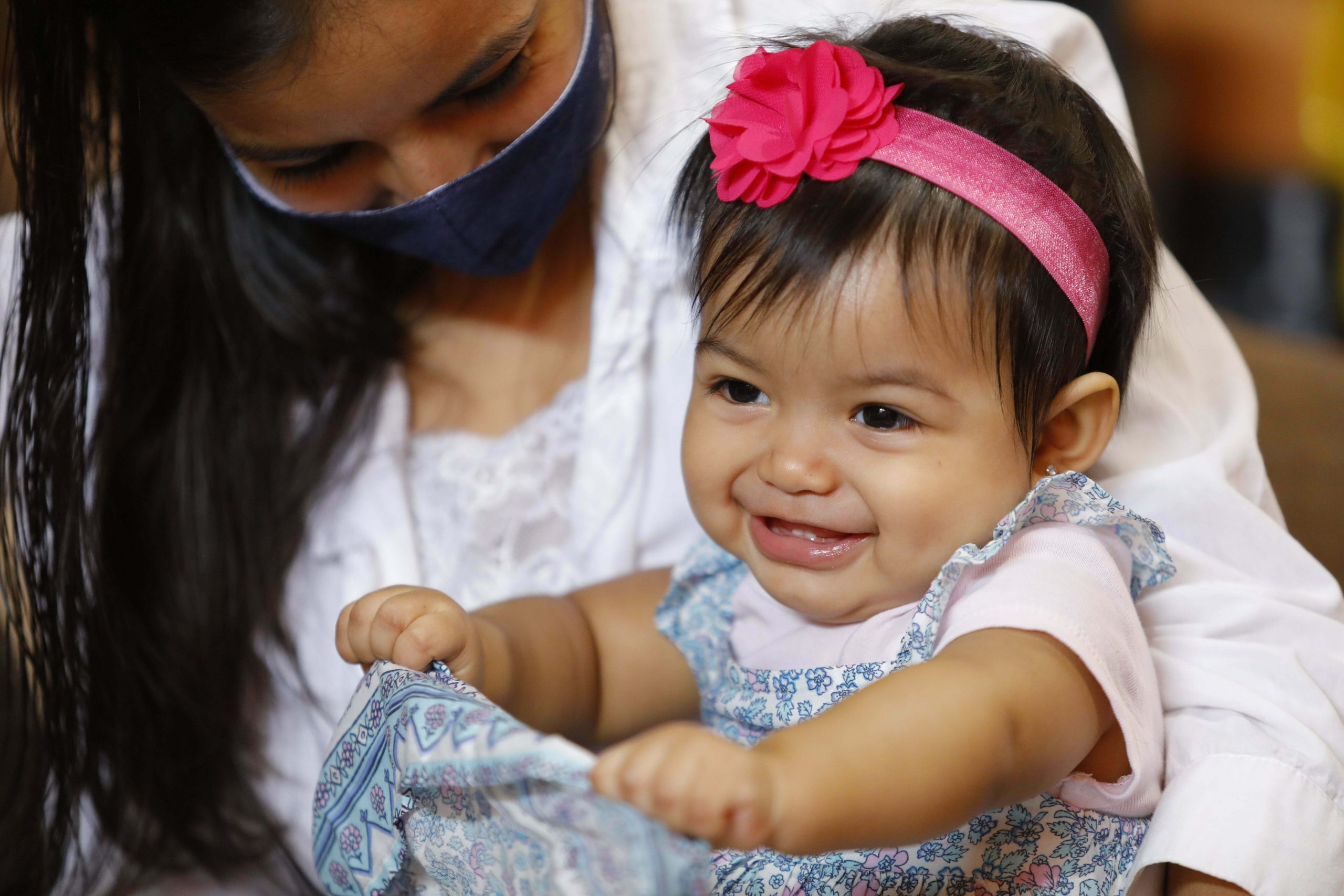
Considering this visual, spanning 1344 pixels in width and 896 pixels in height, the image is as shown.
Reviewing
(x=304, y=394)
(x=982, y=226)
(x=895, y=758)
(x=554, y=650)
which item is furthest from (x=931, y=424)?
(x=304, y=394)

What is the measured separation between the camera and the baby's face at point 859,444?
82 cm

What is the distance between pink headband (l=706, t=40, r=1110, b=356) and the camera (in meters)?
0.83

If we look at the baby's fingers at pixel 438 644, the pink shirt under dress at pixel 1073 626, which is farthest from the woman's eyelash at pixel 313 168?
the pink shirt under dress at pixel 1073 626

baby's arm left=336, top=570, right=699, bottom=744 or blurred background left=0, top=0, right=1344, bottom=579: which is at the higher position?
baby's arm left=336, top=570, right=699, bottom=744

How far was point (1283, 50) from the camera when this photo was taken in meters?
3.52

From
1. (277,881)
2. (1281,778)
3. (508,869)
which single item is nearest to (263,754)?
(277,881)

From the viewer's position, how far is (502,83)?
1.02 m

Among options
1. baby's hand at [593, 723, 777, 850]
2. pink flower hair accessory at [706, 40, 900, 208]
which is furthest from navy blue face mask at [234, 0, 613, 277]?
baby's hand at [593, 723, 777, 850]


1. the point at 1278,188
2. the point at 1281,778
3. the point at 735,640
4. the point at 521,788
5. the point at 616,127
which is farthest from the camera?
the point at 1278,188

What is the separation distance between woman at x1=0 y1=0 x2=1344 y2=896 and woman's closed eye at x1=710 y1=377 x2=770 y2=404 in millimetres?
270

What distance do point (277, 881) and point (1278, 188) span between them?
3.37 m

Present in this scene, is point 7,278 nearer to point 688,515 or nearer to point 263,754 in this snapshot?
point 263,754

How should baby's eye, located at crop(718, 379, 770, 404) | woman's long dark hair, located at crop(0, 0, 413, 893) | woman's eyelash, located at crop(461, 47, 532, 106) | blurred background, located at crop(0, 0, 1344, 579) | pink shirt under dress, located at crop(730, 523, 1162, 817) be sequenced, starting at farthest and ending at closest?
blurred background, located at crop(0, 0, 1344, 579)
woman's long dark hair, located at crop(0, 0, 413, 893)
woman's eyelash, located at crop(461, 47, 532, 106)
baby's eye, located at crop(718, 379, 770, 404)
pink shirt under dress, located at crop(730, 523, 1162, 817)

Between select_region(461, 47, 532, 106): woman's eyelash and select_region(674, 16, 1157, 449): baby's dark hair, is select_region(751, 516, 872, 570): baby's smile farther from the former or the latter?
select_region(461, 47, 532, 106): woman's eyelash
